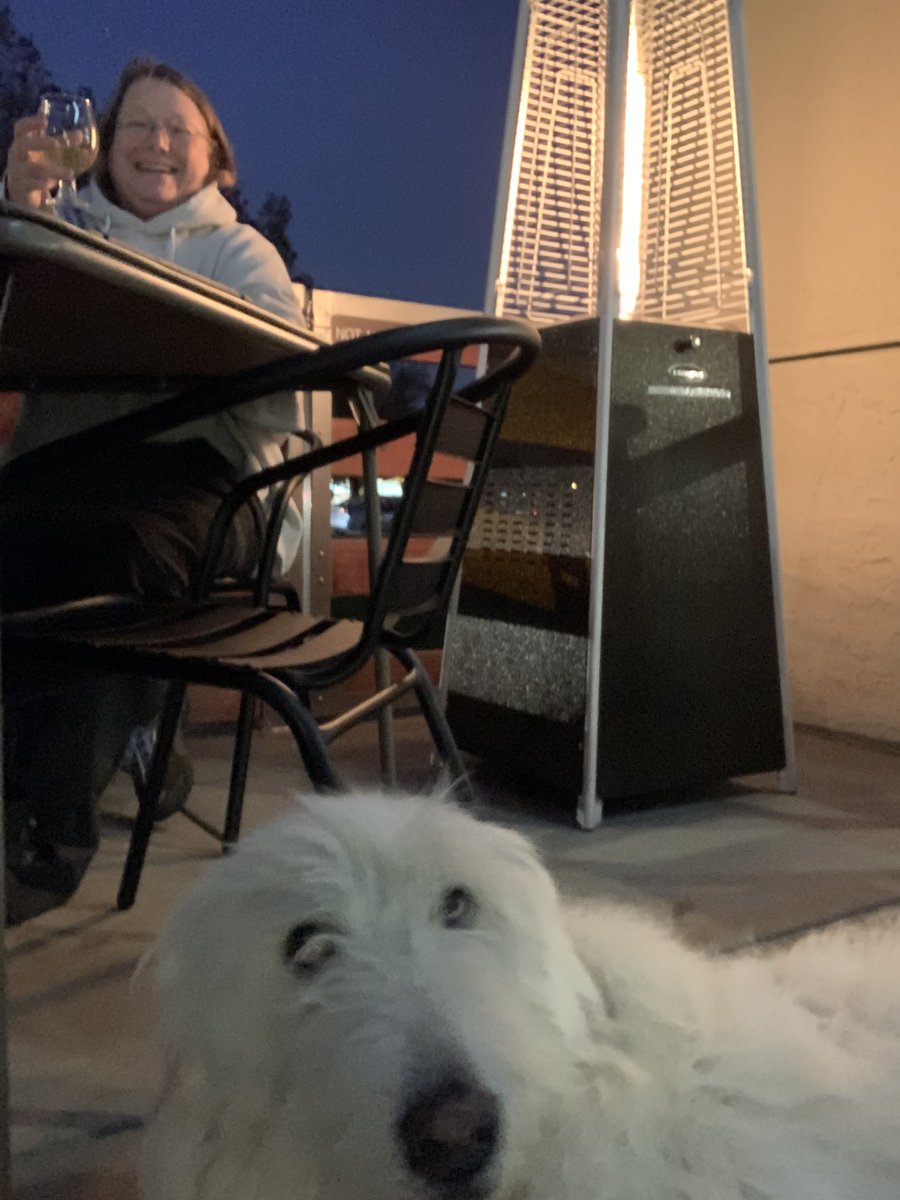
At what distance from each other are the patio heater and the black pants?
0.91 m

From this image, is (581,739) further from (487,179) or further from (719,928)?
(487,179)

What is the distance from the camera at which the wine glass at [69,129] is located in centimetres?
142

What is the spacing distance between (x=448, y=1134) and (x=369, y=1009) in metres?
0.09

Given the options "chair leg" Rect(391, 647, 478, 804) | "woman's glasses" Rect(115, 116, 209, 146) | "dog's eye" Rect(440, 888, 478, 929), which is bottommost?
"dog's eye" Rect(440, 888, 478, 929)

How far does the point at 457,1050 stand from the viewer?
0.60 m

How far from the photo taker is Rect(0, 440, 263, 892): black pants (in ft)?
4.35

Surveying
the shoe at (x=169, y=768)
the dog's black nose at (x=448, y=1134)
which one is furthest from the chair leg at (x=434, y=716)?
the shoe at (x=169, y=768)

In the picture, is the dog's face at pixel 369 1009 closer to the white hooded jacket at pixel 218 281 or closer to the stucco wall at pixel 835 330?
the white hooded jacket at pixel 218 281

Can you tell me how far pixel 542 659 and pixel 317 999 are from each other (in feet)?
5.64

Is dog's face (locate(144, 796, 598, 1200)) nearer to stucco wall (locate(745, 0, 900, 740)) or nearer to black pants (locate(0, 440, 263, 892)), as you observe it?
black pants (locate(0, 440, 263, 892))

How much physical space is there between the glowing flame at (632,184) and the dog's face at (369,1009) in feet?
5.89

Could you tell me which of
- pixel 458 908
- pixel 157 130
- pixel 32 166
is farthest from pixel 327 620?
pixel 157 130

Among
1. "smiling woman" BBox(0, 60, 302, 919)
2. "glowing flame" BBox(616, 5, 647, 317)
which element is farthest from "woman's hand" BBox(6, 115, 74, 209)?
"glowing flame" BBox(616, 5, 647, 317)

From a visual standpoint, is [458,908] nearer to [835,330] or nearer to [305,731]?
[305,731]
